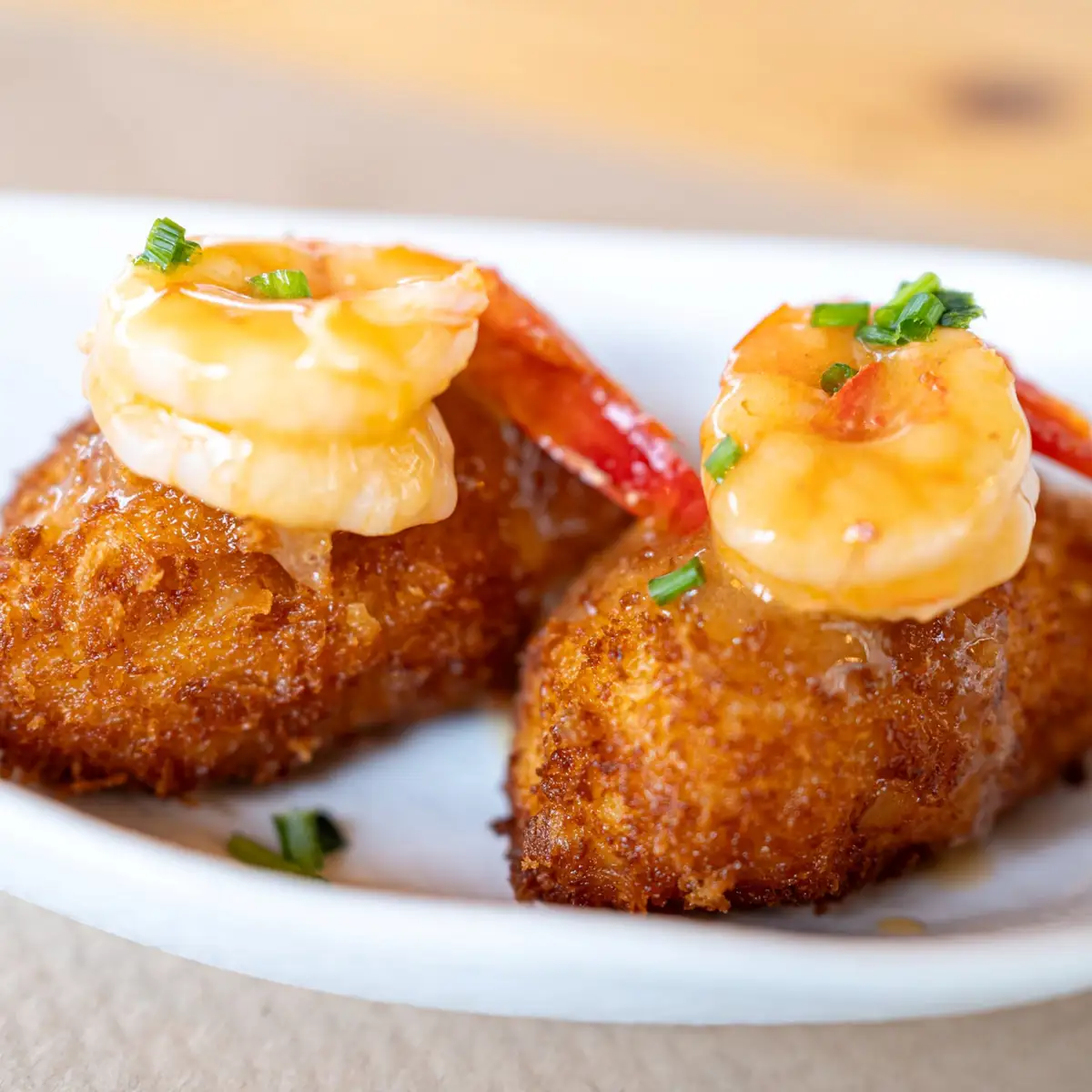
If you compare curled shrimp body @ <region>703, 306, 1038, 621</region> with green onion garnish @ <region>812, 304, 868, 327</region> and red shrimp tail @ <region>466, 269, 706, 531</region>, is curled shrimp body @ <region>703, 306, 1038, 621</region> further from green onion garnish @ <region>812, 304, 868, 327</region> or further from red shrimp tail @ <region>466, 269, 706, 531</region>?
red shrimp tail @ <region>466, 269, 706, 531</region>

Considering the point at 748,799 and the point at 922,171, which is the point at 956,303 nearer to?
the point at 748,799

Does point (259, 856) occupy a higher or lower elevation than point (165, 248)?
lower

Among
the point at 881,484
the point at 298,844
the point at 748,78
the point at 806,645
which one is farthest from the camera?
the point at 748,78

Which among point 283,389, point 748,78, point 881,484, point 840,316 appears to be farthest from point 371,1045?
point 748,78

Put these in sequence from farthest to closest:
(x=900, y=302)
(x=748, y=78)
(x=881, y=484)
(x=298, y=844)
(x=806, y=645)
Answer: (x=748, y=78), (x=298, y=844), (x=900, y=302), (x=806, y=645), (x=881, y=484)

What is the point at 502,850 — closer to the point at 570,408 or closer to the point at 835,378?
the point at 570,408

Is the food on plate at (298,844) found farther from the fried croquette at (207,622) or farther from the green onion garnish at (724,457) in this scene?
the green onion garnish at (724,457)

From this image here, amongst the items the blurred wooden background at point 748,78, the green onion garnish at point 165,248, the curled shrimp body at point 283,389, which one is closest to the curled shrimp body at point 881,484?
the curled shrimp body at point 283,389

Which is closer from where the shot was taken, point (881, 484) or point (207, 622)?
point (881, 484)
